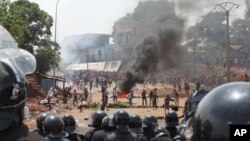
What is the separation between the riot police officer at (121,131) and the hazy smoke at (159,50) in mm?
38729

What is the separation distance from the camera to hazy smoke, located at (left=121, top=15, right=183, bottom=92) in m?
46.2

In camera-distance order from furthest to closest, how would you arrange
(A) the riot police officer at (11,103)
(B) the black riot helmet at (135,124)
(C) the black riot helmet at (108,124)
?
(B) the black riot helmet at (135,124) → (C) the black riot helmet at (108,124) → (A) the riot police officer at (11,103)

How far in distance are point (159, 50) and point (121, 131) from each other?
4179 centimetres

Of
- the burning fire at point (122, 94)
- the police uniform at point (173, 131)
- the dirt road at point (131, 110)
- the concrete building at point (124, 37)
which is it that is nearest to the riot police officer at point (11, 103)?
the police uniform at point (173, 131)

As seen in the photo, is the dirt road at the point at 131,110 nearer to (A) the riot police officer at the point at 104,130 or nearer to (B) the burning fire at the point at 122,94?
(B) the burning fire at the point at 122,94

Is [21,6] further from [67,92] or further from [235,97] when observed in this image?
[235,97]

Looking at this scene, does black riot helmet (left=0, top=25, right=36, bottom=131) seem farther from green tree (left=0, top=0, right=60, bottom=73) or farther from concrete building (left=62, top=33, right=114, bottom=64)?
concrete building (left=62, top=33, right=114, bottom=64)

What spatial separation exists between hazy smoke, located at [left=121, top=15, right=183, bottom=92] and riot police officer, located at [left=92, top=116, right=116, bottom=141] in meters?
38.3

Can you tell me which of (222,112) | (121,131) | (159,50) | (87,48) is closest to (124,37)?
(87,48)

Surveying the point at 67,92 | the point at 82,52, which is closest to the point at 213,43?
the point at 82,52

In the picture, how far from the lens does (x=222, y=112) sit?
2703 mm

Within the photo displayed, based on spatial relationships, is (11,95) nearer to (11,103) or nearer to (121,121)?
(11,103)

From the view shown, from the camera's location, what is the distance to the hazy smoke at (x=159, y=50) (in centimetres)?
4619

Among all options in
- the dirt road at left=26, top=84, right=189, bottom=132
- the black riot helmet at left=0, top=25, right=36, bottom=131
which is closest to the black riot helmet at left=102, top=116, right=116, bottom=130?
the black riot helmet at left=0, top=25, right=36, bottom=131
